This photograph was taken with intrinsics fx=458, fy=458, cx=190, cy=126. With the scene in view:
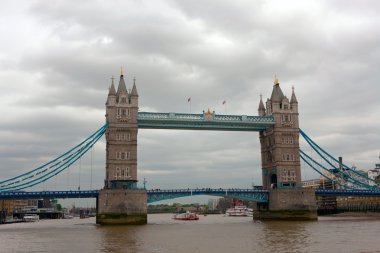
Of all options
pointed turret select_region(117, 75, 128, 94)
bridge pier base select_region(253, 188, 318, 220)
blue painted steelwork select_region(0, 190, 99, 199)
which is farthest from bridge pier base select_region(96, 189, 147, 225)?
bridge pier base select_region(253, 188, 318, 220)

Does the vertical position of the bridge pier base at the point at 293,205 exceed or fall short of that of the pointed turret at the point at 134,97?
it falls short

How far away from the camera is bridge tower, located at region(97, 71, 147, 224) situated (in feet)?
236

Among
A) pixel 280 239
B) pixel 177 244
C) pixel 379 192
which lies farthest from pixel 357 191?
pixel 177 244

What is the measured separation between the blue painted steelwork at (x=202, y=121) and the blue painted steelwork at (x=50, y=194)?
1447 centimetres

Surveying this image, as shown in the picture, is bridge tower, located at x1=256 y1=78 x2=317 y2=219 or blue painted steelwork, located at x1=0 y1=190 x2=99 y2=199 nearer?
blue painted steelwork, located at x1=0 y1=190 x2=99 y2=199

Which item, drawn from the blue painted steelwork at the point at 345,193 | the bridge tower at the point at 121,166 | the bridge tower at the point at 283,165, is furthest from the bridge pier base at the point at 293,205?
the bridge tower at the point at 121,166

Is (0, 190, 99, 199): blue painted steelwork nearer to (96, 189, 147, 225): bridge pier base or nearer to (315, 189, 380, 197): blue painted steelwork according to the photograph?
(96, 189, 147, 225): bridge pier base

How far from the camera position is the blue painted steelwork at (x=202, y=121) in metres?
79.8

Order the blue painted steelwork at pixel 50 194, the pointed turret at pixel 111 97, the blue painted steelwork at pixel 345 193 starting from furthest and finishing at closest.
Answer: the blue painted steelwork at pixel 345 193 → the pointed turret at pixel 111 97 → the blue painted steelwork at pixel 50 194

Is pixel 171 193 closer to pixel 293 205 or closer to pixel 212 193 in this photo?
pixel 212 193

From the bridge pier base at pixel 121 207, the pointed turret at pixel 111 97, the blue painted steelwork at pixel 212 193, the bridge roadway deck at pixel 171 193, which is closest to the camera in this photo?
the bridge pier base at pixel 121 207

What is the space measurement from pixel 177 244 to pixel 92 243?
7.92 meters

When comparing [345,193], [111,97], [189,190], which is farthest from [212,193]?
[345,193]

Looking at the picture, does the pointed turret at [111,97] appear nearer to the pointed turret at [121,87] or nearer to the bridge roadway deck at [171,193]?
the pointed turret at [121,87]
